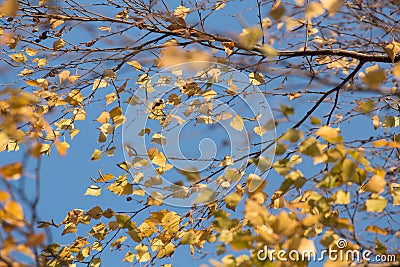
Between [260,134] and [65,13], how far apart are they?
1001mm

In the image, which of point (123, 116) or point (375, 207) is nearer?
point (375, 207)

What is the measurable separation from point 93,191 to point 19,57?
69 centimetres

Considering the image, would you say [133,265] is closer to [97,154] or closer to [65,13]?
[97,154]

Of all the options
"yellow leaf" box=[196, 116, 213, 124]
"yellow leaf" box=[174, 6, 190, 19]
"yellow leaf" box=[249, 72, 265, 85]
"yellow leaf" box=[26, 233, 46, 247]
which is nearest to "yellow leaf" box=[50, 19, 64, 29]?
"yellow leaf" box=[174, 6, 190, 19]

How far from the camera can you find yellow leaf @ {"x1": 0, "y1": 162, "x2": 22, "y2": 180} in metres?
1.02

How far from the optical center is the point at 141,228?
6.54 feet

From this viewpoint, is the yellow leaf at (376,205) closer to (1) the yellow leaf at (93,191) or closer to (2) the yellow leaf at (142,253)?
(2) the yellow leaf at (142,253)

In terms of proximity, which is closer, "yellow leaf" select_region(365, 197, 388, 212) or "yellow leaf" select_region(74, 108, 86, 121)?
"yellow leaf" select_region(365, 197, 388, 212)

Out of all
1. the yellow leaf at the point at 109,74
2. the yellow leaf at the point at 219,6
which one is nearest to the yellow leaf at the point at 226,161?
the yellow leaf at the point at 109,74

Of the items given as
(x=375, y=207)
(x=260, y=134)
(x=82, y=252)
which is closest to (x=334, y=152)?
(x=375, y=207)

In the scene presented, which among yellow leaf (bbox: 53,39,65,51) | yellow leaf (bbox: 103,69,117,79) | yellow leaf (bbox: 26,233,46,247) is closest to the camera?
yellow leaf (bbox: 26,233,46,247)

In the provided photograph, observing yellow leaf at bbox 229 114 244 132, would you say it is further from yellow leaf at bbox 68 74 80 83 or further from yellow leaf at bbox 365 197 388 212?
yellow leaf at bbox 365 197 388 212

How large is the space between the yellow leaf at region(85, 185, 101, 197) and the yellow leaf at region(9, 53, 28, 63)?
648 millimetres

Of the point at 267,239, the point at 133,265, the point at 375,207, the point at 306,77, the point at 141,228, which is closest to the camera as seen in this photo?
the point at 267,239
